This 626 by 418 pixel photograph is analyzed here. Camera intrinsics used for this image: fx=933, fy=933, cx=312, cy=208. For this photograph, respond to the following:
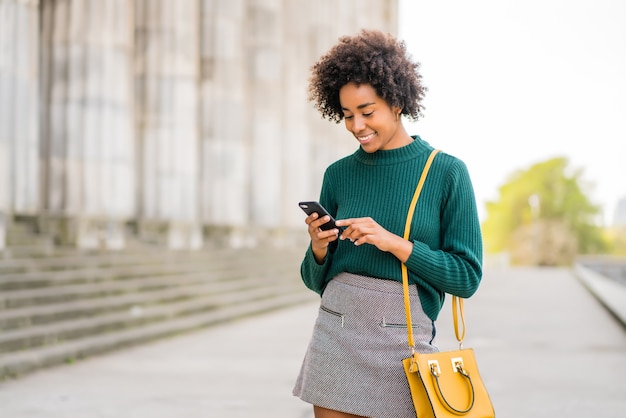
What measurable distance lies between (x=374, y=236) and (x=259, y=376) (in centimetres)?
636

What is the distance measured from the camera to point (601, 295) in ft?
72.6

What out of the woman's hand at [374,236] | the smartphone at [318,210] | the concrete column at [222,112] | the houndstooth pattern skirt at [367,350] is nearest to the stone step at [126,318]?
the concrete column at [222,112]

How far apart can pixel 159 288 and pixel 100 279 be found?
1.59 metres

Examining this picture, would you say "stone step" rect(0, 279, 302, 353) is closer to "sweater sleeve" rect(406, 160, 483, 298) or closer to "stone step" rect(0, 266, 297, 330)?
"stone step" rect(0, 266, 297, 330)

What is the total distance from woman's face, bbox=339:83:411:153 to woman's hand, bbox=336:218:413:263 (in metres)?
0.33

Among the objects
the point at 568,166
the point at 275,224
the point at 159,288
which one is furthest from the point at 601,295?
the point at 568,166

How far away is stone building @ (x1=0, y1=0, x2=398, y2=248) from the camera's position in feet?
45.6

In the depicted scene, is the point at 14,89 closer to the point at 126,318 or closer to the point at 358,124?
the point at 126,318

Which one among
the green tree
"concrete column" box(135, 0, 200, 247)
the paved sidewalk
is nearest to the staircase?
the paved sidewalk

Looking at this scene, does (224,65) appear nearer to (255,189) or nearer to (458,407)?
(255,189)

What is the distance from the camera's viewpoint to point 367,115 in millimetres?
3168

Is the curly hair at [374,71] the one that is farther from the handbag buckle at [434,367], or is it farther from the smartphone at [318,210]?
the handbag buckle at [434,367]

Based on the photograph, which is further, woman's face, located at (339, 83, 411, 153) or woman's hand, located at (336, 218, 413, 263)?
woman's face, located at (339, 83, 411, 153)

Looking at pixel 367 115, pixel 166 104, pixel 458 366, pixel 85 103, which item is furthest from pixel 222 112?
pixel 458 366
